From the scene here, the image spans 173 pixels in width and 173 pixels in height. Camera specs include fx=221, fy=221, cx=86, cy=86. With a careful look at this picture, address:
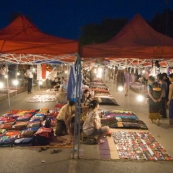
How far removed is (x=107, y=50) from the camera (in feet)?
18.8

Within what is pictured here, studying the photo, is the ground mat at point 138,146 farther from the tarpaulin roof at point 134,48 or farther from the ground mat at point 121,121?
the tarpaulin roof at point 134,48

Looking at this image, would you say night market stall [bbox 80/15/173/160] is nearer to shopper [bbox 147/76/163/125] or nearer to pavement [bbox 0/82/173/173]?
pavement [bbox 0/82/173/173]

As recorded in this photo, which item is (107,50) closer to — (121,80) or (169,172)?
(169,172)

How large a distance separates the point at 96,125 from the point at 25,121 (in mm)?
3454

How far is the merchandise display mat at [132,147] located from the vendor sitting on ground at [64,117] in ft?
4.22

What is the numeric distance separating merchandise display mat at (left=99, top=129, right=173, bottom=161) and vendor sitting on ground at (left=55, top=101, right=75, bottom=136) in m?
1.29

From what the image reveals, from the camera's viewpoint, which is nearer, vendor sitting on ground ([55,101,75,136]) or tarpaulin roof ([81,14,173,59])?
tarpaulin roof ([81,14,173,59])

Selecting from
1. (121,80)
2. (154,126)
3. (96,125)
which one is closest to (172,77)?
(154,126)

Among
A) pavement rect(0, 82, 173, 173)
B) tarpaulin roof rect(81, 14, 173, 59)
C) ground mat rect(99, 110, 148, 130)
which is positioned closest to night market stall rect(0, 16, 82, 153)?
tarpaulin roof rect(81, 14, 173, 59)

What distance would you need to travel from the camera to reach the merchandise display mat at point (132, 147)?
5.58m

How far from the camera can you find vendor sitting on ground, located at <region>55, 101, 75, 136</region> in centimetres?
668

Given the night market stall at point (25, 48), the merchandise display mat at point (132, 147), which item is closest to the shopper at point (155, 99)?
the merchandise display mat at point (132, 147)

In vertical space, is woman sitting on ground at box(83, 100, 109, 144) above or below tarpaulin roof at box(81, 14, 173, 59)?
below

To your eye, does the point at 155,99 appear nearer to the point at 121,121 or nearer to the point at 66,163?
the point at 121,121
